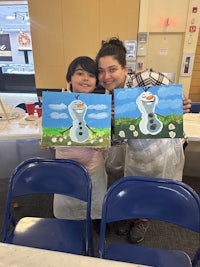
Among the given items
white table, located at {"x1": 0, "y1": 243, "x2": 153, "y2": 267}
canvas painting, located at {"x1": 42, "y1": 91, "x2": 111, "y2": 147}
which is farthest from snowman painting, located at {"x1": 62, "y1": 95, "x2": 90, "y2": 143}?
white table, located at {"x1": 0, "y1": 243, "x2": 153, "y2": 267}

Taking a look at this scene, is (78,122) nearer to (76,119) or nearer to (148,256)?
(76,119)

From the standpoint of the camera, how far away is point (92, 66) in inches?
45.5

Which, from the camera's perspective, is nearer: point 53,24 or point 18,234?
point 18,234

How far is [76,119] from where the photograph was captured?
1.05 m

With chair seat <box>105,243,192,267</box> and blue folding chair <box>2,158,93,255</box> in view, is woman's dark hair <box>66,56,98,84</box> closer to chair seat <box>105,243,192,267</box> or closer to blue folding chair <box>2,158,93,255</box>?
blue folding chair <box>2,158,93,255</box>

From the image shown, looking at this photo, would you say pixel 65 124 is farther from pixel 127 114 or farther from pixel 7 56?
pixel 7 56

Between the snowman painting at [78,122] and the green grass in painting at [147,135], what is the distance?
16cm

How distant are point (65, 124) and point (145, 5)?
2970mm

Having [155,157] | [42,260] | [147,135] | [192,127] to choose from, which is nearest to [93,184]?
[155,157]

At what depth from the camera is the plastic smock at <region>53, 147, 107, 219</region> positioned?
1243 millimetres

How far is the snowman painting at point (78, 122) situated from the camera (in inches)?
41.4

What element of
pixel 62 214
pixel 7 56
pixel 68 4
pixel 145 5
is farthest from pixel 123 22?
pixel 7 56

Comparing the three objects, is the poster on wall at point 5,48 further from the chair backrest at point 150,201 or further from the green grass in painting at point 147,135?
the chair backrest at point 150,201

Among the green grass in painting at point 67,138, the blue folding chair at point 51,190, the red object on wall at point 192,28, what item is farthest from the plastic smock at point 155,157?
the red object on wall at point 192,28
